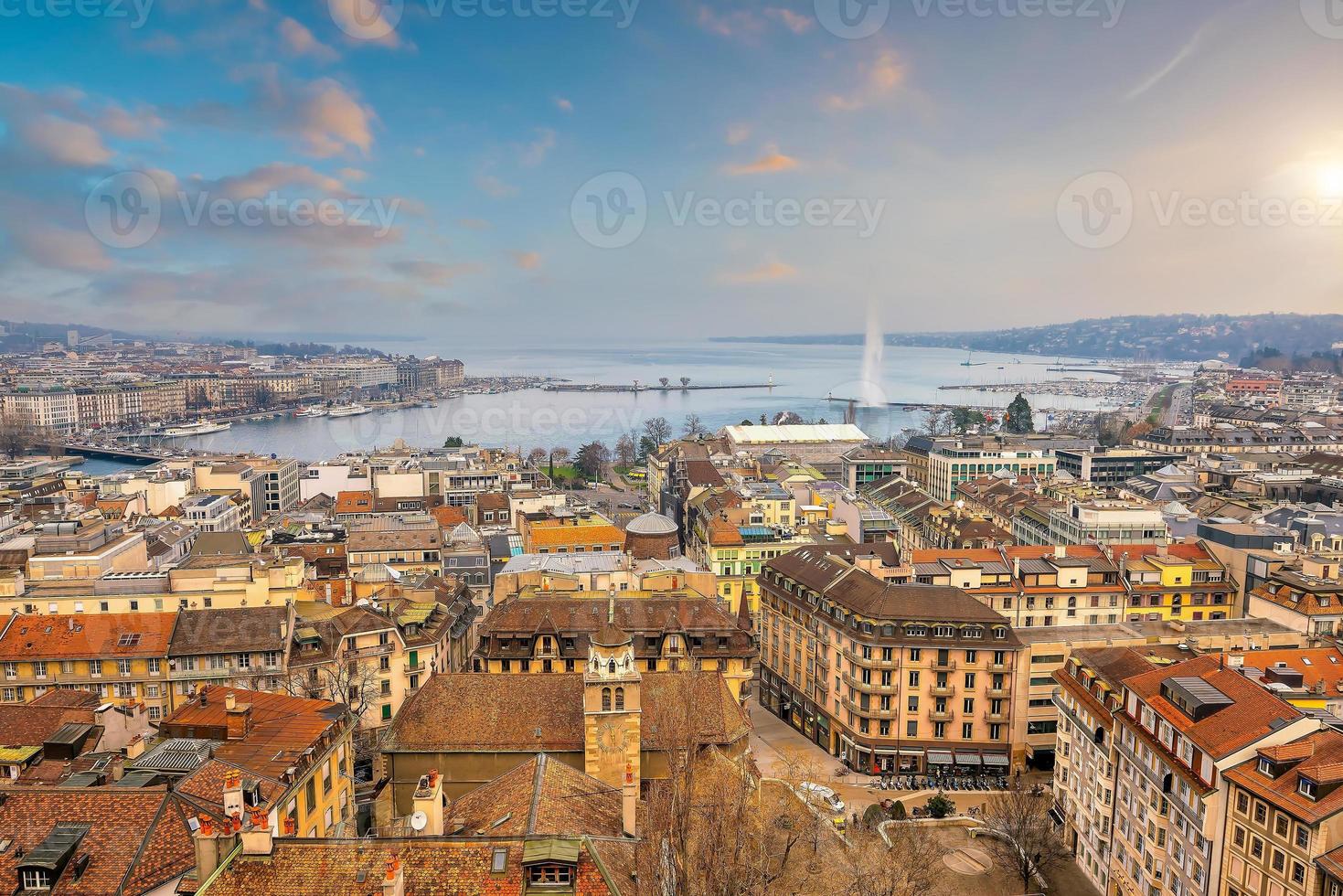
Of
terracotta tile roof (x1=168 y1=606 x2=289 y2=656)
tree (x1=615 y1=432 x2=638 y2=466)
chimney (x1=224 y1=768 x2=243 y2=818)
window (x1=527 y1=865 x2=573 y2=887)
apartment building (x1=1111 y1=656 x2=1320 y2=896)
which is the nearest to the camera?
window (x1=527 y1=865 x2=573 y2=887)

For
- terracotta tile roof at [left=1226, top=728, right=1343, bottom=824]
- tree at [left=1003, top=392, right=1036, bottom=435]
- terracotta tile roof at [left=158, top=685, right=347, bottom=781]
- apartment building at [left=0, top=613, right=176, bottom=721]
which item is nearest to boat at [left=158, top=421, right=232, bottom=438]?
tree at [left=1003, top=392, right=1036, bottom=435]

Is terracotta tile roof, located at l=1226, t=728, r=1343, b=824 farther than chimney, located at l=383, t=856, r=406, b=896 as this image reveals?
Yes

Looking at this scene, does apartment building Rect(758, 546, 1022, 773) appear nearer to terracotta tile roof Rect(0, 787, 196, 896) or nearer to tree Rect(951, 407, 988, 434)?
terracotta tile roof Rect(0, 787, 196, 896)

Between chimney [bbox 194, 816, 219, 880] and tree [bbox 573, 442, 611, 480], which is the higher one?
chimney [bbox 194, 816, 219, 880]

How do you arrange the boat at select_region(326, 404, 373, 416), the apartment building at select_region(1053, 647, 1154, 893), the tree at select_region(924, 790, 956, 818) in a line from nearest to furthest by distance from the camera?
the apartment building at select_region(1053, 647, 1154, 893) < the tree at select_region(924, 790, 956, 818) < the boat at select_region(326, 404, 373, 416)

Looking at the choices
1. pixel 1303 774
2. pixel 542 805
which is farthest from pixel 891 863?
pixel 542 805

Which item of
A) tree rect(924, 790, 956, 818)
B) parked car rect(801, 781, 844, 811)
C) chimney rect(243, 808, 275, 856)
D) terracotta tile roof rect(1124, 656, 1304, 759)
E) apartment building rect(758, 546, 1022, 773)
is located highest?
chimney rect(243, 808, 275, 856)

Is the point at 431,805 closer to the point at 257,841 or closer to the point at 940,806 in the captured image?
the point at 257,841
